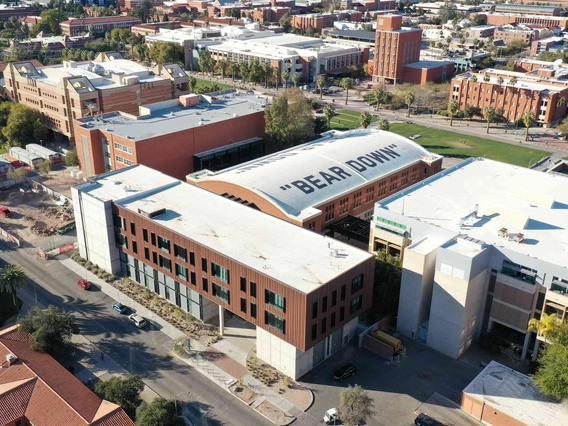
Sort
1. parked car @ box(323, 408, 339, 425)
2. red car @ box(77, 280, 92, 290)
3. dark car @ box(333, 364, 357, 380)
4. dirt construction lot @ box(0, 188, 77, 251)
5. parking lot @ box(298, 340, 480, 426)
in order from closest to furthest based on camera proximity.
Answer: parked car @ box(323, 408, 339, 425) → parking lot @ box(298, 340, 480, 426) → dark car @ box(333, 364, 357, 380) → red car @ box(77, 280, 92, 290) → dirt construction lot @ box(0, 188, 77, 251)

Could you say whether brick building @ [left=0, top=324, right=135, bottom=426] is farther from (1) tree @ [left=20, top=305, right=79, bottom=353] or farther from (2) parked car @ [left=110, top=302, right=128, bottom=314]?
(2) parked car @ [left=110, top=302, right=128, bottom=314]

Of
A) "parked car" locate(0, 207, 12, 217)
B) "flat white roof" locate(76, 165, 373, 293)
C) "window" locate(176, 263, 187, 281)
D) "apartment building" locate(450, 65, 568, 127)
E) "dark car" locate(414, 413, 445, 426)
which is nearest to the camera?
"dark car" locate(414, 413, 445, 426)

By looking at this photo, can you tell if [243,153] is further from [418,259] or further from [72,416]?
[72,416]

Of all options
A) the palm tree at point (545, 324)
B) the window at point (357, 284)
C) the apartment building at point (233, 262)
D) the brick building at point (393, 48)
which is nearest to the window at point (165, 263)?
the apartment building at point (233, 262)

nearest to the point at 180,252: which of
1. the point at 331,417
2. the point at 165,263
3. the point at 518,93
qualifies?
the point at 165,263

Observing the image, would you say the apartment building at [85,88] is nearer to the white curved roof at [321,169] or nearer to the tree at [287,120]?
the tree at [287,120]

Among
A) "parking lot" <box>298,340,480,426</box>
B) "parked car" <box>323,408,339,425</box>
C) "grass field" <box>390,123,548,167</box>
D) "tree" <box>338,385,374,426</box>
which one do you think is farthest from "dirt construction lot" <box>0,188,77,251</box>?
"grass field" <box>390,123,548,167</box>
